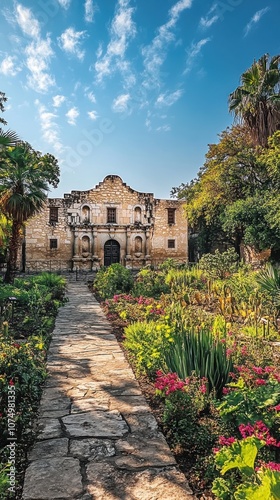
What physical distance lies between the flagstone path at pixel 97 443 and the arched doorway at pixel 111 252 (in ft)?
64.2

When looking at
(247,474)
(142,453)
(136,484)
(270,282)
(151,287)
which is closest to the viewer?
(247,474)

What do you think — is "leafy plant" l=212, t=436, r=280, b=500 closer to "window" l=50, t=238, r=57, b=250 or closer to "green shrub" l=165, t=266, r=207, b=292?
"green shrub" l=165, t=266, r=207, b=292

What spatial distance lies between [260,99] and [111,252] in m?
14.1

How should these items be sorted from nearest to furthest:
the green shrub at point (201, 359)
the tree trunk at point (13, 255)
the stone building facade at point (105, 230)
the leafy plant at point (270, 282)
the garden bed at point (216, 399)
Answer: the garden bed at point (216, 399), the green shrub at point (201, 359), the leafy plant at point (270, 282), the tree trunk at point (13, 255), the stone building facade at point (105, 230)

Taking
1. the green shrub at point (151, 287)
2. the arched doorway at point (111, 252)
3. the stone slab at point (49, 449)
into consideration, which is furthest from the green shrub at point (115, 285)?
the arched doorway at point (111, 252)

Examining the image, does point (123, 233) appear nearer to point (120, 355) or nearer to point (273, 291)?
point (273, 291)

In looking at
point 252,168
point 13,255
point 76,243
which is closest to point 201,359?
point 13,255

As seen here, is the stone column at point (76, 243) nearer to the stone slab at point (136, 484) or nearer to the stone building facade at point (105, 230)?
the stone building facade at point (105, 230)

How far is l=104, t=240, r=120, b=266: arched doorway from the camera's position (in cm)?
2428

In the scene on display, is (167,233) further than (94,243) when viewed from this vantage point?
Yes

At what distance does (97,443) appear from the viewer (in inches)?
106

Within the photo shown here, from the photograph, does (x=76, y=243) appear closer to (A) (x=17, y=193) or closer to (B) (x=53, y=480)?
(A) (x=17, y=193)

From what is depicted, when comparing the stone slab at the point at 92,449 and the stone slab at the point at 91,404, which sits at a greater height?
the stone slab at the point at 92,449

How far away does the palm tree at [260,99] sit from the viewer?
48.6 ft
